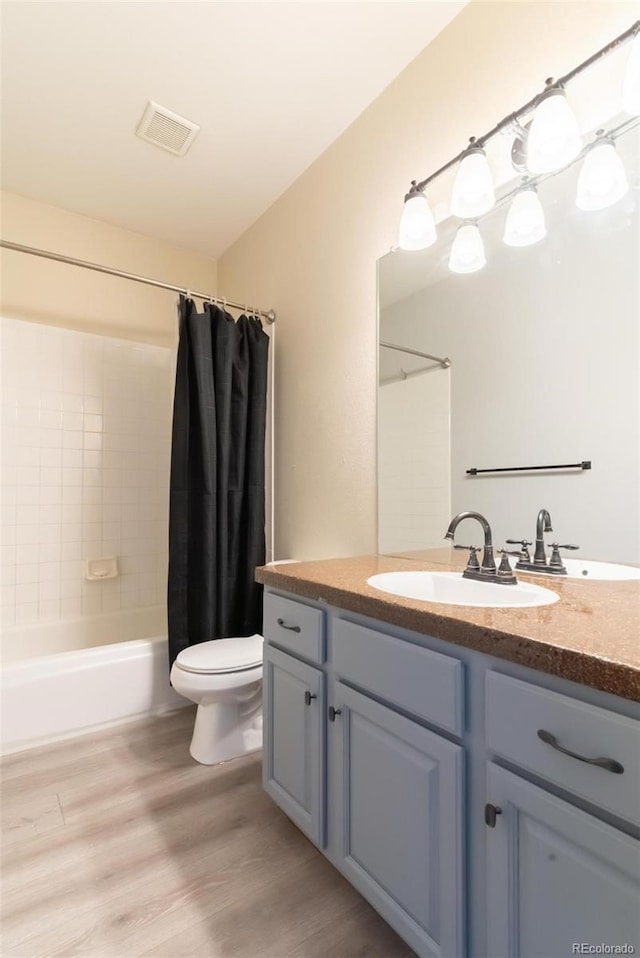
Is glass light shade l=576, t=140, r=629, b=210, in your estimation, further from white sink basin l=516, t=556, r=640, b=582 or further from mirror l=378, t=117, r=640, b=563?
white sink basin l=516, t=556, r=640, b=582

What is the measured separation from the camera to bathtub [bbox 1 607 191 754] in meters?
1.76

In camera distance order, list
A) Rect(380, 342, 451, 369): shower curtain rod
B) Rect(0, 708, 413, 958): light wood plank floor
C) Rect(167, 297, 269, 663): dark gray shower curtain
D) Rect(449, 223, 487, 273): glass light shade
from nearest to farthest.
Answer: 1. Rect(0, 708, 413, 958): light wood plank floor
2. Rect(449, 223, 487, 273): glass light shade
3. Rect(380, 342, 451, 369): shower curtain rod
4. Rect(167, 297, 269, 663): dark gray shower curtain

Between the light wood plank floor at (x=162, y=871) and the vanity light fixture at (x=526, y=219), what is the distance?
1.84 metres

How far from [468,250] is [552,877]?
156cm

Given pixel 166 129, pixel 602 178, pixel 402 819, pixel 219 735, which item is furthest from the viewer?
pixel 166 129

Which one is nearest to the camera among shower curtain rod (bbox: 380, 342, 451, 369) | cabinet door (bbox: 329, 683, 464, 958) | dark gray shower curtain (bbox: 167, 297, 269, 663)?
cabinet door (bbox: 329, 683, 464, 958)

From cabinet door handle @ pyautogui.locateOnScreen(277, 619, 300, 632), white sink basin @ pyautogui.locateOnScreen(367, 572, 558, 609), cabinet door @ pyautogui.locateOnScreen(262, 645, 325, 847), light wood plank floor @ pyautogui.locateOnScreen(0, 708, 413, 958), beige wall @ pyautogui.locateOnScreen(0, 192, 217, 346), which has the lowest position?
light wood plank floor @ pyautogui.locateOnScreen(0, 708, 413, 958)

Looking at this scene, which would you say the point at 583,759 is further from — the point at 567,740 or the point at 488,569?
the point at 488,569

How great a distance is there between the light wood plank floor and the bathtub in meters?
0.14

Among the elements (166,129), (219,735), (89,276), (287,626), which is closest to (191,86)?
(166,129)

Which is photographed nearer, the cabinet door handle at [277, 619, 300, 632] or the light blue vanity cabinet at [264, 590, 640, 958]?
the light blue vanity cabinet at [264, 590, 640, 958]

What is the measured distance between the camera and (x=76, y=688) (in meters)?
1.86

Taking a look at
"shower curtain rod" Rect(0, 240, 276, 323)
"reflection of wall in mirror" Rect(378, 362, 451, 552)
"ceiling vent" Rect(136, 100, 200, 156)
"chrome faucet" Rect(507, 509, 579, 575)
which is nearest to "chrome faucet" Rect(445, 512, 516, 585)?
"chrome faucet" Rect(507, 509, 579, 575)

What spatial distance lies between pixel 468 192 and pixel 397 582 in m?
1.20
